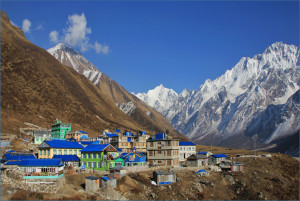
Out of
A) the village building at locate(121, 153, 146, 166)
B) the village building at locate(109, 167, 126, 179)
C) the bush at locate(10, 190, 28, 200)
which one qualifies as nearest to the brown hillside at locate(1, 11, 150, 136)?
the village building at locate(121, 153, 146, 166)

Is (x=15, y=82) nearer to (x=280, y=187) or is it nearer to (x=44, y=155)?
(x=44, y=155)

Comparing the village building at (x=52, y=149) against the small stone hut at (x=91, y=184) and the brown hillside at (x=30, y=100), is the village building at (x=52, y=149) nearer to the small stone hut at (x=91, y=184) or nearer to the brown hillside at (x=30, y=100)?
the small stone hut at (x=91, y=184)

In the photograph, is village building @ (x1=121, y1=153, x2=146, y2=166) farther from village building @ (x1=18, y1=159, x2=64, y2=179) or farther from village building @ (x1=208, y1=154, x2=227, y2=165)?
village building @ (x1=208, y1=154, x2=227, y2=165)

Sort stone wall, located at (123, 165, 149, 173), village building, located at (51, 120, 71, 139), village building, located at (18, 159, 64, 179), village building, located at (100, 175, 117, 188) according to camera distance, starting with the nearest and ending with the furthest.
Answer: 1. village building, located at (18, 159, 64, 179)
2. village building, located at (100, 175, 117, 188)
3. stone wall, located at (123, 165, 149, 173)
4. village building, located at (51, 120, 71, 139)

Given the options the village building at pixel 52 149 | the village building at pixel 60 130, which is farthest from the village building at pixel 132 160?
the village building at pixel 60 130

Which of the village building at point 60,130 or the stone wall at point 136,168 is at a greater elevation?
the village building at point 60,130

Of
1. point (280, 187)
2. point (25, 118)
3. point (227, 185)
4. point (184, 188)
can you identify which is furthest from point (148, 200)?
point (25, 118)
